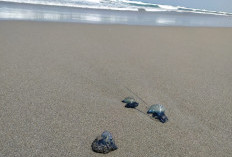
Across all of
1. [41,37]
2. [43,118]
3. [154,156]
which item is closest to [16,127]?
[43,118]

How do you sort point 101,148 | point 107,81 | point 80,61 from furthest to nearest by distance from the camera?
point 80,61 < point 107,81 < point 101,148

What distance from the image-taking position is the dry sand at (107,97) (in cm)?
122

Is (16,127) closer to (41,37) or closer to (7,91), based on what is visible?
(7,91)

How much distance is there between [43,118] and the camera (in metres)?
1.37

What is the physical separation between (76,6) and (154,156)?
7.37 metres

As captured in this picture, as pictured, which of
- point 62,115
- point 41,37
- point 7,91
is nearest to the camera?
point 62,115

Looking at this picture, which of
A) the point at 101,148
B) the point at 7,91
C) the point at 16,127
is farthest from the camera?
the point at 7,91

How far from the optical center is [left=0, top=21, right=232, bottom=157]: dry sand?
122 cm

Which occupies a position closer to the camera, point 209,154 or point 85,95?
point 209,154

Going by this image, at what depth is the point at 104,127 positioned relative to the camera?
1.35 m

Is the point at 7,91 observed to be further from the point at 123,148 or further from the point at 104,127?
the point at 123,148

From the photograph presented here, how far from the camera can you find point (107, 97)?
5.57 feet

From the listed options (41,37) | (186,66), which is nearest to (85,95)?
(186,66)

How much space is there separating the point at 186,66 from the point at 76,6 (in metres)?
6.03
